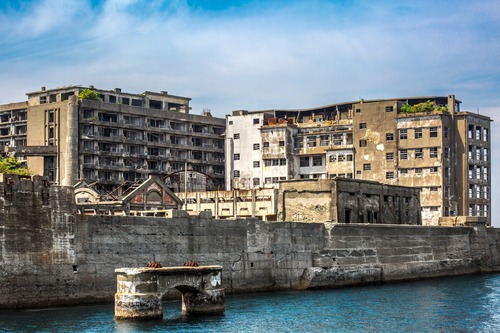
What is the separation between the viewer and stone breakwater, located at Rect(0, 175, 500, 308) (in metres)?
46.1

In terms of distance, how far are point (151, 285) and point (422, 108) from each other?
245 feet

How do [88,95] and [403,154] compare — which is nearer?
[403,154]

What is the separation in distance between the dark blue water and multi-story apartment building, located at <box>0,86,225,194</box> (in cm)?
5535

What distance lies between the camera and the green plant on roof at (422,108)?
108 m

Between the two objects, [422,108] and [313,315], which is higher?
[422,108]

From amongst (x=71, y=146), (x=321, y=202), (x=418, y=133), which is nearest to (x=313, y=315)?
(x=321, y=202)

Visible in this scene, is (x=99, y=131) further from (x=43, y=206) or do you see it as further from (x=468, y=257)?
(x=43, y=206)

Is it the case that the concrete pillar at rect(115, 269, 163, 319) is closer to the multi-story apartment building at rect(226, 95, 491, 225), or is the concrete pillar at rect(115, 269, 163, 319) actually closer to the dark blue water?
the dark blue water

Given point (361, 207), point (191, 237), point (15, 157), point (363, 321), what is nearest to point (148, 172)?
point (15, 157)

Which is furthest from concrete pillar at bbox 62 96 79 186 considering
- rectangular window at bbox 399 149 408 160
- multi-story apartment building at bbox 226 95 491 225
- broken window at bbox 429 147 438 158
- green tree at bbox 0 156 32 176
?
broken window at bbox 429 147 438 158

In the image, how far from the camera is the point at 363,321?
44.9 m

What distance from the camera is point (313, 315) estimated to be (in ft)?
153

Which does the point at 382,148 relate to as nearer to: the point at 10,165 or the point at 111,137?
the point at 111,137

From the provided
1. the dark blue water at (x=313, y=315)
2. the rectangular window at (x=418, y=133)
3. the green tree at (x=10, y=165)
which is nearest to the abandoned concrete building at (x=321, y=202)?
the dark blue water at (x=313, y=315)
